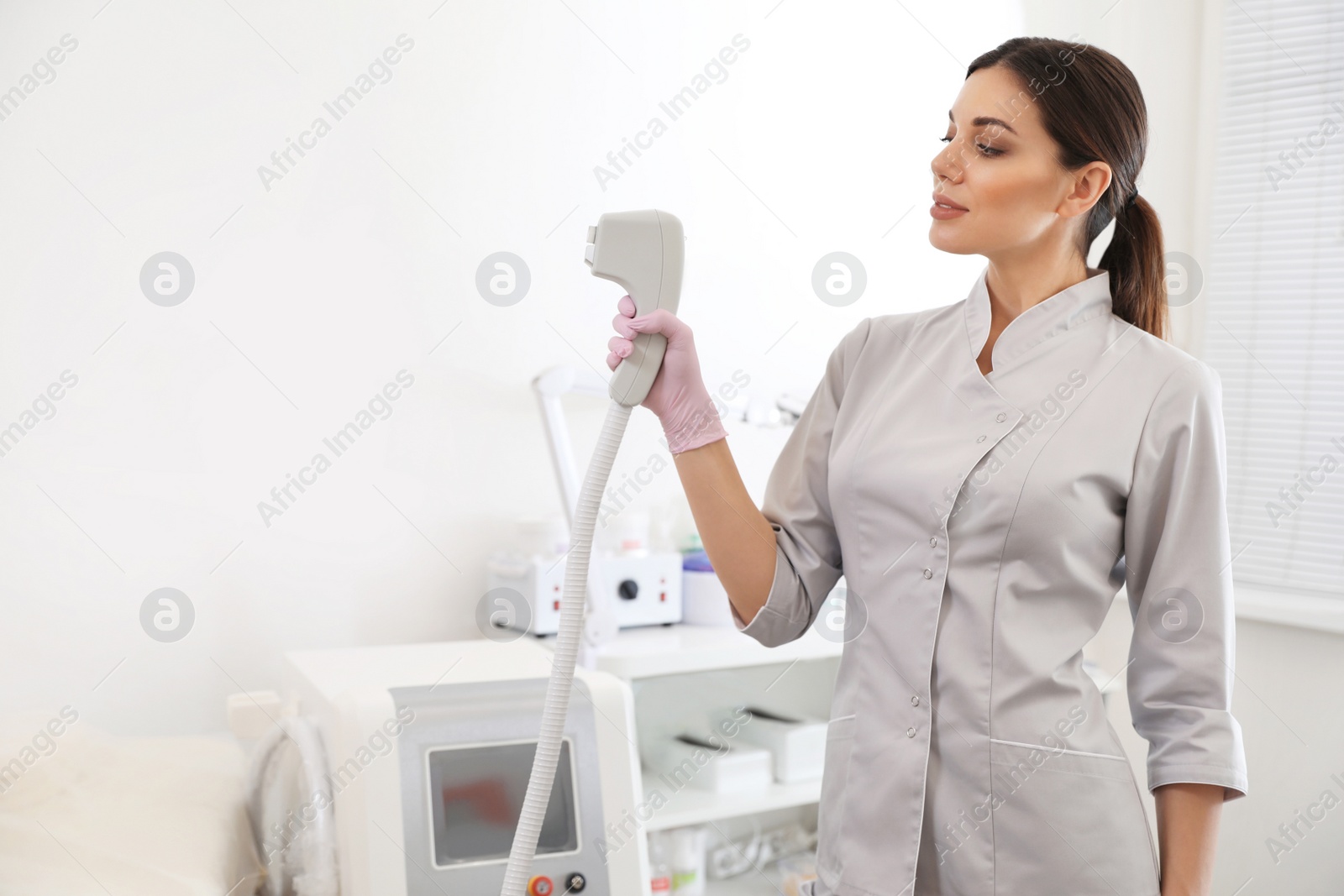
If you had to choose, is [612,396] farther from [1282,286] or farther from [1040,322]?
[1282,286]

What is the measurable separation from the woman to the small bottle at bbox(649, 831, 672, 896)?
0.91m

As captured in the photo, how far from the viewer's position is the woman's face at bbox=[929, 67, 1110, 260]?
0.94 metres

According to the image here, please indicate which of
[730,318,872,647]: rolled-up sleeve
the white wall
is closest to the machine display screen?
[730,318,872,647]: rolled-up sleeve

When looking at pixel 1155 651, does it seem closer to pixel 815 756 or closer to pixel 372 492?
pixel 815 756

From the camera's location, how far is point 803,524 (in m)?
1.00

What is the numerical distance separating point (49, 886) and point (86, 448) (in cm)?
67

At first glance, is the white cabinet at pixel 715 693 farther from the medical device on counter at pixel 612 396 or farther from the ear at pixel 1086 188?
the ear at pixel 1086 188

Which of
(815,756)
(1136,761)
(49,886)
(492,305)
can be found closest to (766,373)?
(492,305)

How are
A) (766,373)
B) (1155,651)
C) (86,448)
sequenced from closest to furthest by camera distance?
1. (1155,651)
2. (86,448)
3. (766,373)

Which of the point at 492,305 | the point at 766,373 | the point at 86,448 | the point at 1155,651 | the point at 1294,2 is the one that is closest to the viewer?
the point at 1155,651

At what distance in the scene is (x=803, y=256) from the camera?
2.16 meters

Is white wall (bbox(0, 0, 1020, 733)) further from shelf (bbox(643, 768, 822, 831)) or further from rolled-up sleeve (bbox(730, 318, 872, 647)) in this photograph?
rolled-up sleeve (bbox(730, 318, 872, 647))

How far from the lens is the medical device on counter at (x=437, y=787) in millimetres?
1100

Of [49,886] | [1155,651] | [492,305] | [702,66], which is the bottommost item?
[49,886]
